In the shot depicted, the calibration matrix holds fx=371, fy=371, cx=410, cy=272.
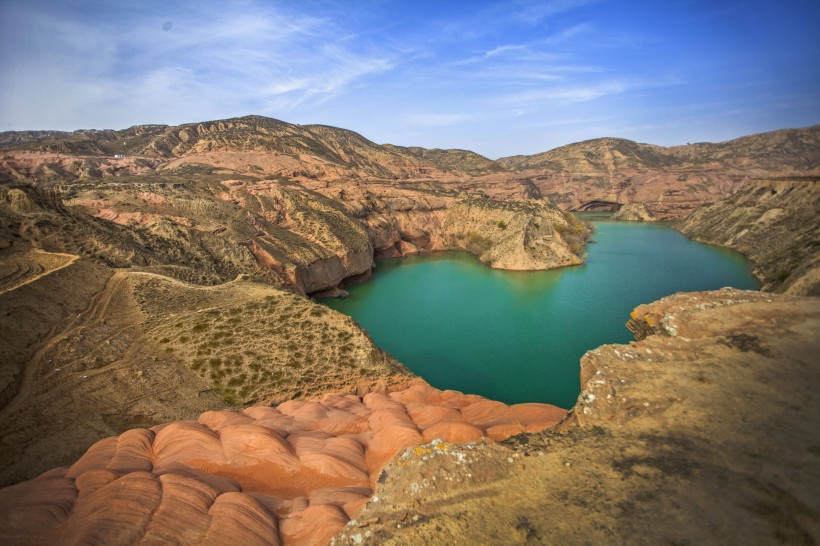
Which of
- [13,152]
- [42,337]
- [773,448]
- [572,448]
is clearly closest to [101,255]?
[42,337]

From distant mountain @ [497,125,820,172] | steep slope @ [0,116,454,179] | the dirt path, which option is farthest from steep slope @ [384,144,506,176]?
the dirt path

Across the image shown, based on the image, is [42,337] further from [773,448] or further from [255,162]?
[255,162]

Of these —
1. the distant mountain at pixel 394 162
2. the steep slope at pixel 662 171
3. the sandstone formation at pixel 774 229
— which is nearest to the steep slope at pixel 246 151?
the distant mountain at pixel 394 162

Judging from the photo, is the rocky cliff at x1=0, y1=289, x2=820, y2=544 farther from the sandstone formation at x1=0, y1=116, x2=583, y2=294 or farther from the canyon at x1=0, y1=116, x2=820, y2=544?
the sandstone formation at x1=0, y1=116, x2=583, y2=294

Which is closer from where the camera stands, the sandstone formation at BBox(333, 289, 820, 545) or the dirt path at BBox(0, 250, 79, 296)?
the sandstone formation at BBox(333, 289, 820, 545)

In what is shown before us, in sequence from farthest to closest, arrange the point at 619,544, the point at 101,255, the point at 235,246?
1. the point at 235,246
2. the point at 101,255
3. the point at 619,544

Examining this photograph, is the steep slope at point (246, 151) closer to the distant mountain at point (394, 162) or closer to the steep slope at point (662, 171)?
the distant mountain at point (394, 162)
